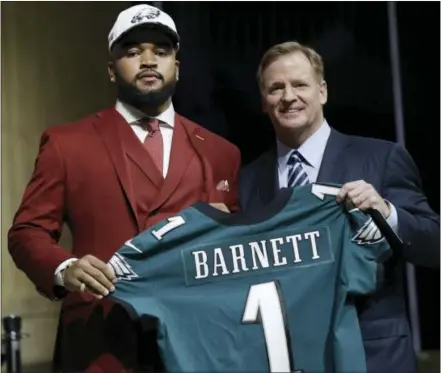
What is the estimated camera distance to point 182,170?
115cm

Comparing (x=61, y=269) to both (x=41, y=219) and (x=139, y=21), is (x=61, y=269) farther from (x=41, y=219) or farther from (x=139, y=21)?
(x=139, y=21)

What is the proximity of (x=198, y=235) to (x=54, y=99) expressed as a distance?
0.41m

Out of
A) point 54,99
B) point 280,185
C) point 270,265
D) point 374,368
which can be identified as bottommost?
point 374,368

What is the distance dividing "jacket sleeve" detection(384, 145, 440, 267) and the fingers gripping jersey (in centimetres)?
7

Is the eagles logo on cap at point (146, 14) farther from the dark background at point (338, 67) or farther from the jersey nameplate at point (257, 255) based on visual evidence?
the jersey nameplate at point (257, 255)

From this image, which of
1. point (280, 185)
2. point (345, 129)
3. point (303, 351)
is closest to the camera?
point (303, 351)

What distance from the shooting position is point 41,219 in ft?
3.67

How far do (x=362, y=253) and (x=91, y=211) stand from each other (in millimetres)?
395

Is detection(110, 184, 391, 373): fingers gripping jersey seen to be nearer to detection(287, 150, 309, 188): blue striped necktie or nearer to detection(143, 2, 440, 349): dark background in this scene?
detection(287, 150, 309, 188): blue striped necktie

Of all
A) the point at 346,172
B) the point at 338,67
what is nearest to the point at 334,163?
the point at 346,172

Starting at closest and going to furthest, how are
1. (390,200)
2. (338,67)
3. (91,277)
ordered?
(91,277) < (390,200) < (338,67)

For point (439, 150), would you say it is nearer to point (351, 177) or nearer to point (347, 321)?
point (351, 177)

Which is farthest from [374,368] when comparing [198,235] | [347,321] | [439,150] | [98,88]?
[98,88]

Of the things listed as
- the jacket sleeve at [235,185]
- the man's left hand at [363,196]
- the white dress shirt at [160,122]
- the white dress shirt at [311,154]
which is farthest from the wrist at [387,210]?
the white dress shirt at [160,122]
